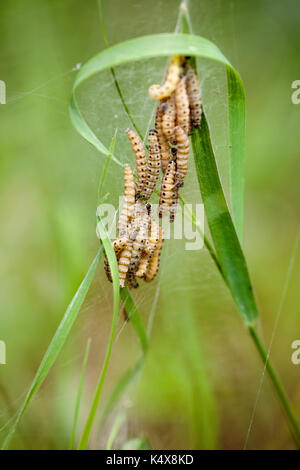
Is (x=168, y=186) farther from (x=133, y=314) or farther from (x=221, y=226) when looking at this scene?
(x=133, y=314)

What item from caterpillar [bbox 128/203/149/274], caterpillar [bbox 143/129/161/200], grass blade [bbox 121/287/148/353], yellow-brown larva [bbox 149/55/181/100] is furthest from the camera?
grass blade [bbox 121/287/148/353]

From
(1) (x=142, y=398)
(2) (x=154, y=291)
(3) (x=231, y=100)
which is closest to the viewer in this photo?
(3) (x=231, y=100)

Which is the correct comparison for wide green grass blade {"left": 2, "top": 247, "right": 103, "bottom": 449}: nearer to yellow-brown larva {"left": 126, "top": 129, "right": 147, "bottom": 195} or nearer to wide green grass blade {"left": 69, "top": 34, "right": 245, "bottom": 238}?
yellow-brown larva {"left": 126, "top": 129, "right": 147, "bottom": 195}

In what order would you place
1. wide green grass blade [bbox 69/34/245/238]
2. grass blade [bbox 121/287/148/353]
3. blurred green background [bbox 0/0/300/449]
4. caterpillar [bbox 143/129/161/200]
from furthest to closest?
blurred green background [bbox 0/0/300/449], grass blade [bbox 121/287/148/353], caterpillar [bbox 143/129/161/200], wide green grass blade [bbox 69/34/245/238]

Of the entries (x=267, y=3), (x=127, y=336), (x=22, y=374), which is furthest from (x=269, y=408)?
(x=267, y=3)

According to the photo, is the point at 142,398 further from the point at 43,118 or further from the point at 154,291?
the point at 43,118

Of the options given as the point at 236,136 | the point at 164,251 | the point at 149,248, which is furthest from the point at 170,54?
the point at 164,251

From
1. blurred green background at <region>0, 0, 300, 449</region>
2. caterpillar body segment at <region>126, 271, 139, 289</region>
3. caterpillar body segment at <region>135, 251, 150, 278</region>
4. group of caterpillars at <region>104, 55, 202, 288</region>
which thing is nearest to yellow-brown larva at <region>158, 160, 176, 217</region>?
group of caterpillars at <region>104, 55, 202, 288</region>
